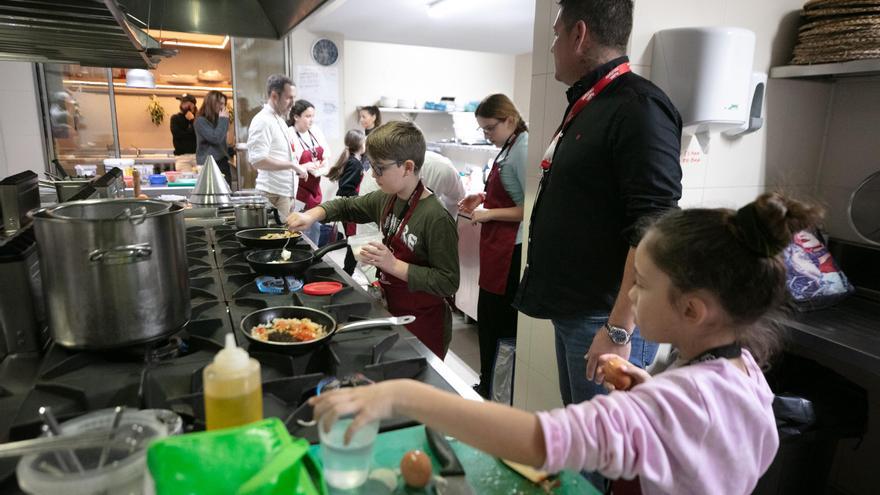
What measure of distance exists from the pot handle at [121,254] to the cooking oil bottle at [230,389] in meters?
0.40

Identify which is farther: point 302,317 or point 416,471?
point 302,317

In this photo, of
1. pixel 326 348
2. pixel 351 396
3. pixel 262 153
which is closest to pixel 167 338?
pixel 326 348

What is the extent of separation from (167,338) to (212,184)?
181 centimetres

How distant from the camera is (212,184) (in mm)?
2746

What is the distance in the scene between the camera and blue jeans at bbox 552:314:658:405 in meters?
1.47

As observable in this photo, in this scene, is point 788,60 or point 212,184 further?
point 212,184

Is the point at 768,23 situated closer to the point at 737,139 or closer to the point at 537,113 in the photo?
the point at 737,139

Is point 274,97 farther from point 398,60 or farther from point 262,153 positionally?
point 398,60

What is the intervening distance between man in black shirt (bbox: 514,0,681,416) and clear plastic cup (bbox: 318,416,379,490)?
2.50ft

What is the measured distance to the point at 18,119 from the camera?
14.6 ft

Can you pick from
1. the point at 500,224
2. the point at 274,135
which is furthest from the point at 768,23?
the point at 274,135

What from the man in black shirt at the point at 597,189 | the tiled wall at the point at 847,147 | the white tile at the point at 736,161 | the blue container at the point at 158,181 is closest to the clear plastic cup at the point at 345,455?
the man in black shirt at the point at 597,189

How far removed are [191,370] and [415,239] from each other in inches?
33.6

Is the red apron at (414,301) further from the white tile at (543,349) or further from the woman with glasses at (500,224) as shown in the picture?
the woman with glasses at (500,224)
